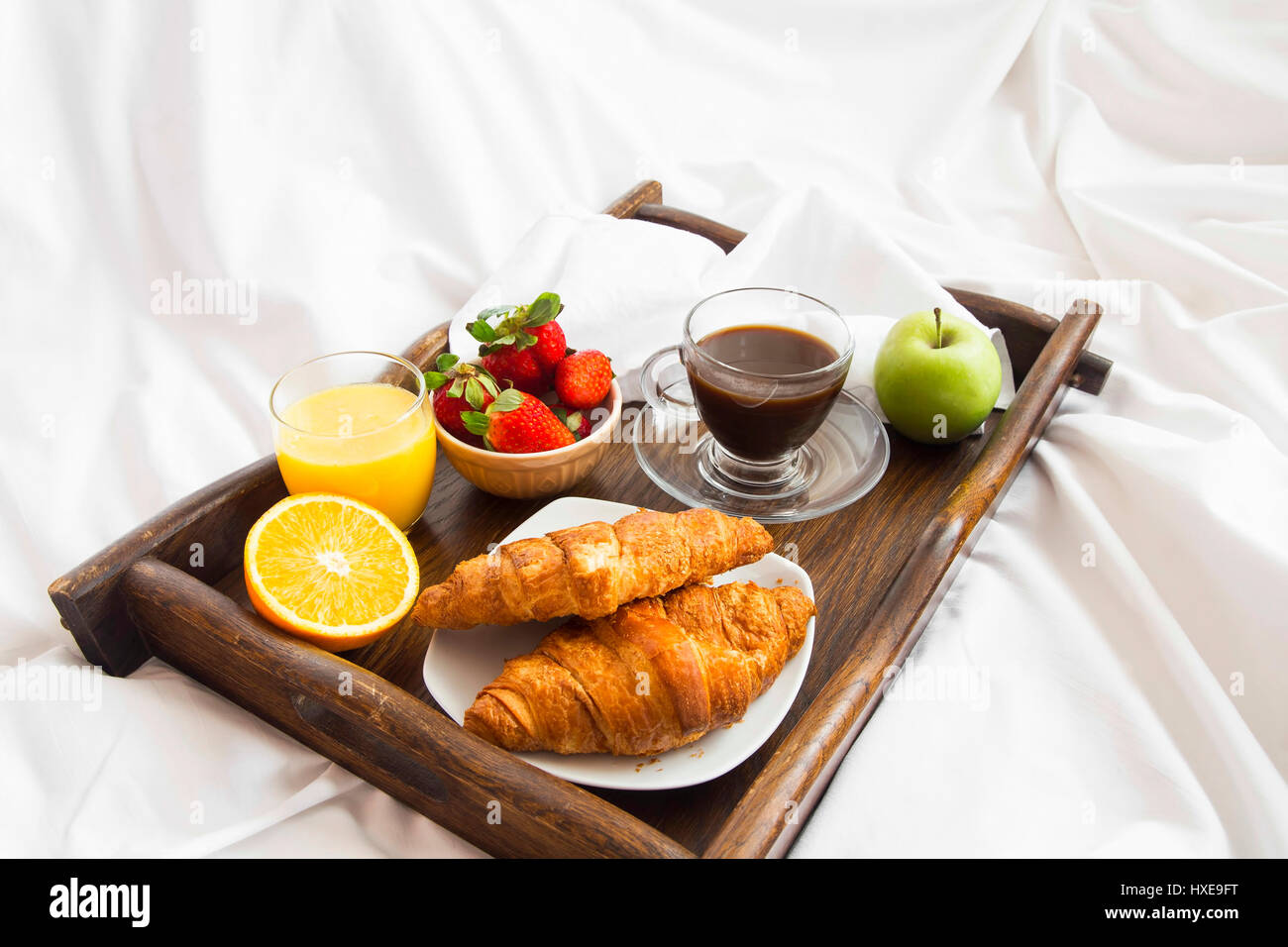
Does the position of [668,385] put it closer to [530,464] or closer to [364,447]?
[530,464]

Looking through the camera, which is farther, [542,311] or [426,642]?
[542,311]

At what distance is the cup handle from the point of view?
189cm

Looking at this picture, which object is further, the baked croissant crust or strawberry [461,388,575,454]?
strawberry [461,388,575,454]

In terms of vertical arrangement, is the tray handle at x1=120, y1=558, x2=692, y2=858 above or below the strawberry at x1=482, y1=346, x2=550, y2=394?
below

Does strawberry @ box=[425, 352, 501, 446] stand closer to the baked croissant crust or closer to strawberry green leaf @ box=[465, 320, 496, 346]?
strawberry green leaf @ box=[465, 320, 496, 346]

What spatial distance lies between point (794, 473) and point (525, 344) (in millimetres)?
488

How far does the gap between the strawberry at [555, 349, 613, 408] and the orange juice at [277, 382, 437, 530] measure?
212mm

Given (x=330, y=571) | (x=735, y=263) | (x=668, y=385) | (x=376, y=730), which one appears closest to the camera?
(x=376, y=730)

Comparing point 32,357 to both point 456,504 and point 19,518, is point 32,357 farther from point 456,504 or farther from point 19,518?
point 456,504

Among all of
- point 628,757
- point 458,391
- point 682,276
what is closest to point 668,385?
point 682,276

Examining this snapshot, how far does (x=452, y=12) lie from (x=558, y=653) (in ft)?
5.66

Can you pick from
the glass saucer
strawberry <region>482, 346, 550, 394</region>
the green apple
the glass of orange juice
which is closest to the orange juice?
the glass of orange juice

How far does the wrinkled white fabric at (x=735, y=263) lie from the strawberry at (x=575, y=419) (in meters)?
0.33

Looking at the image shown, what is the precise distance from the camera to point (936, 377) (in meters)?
1.78
